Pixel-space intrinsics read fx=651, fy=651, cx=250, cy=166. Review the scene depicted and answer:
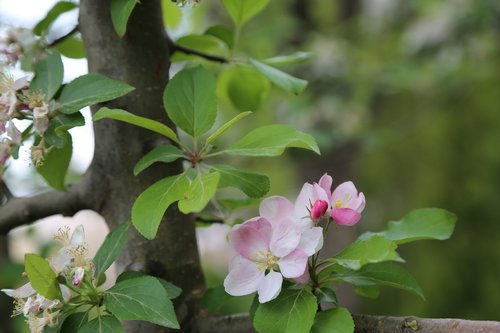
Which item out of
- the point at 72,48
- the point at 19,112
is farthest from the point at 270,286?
the point at 72,48

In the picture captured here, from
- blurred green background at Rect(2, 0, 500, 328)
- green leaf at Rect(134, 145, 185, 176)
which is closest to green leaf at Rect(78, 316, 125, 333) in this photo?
green leaf at Rect(134, 145, 185, 176)

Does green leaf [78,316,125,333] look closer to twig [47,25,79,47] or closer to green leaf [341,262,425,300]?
green leaf [341,262,425,300]

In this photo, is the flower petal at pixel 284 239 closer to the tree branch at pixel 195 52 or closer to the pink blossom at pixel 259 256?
the pink blossom at pixel 259 256

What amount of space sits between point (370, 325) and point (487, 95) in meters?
2.05

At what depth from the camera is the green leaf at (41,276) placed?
0.44 m

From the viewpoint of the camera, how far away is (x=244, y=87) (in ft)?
2.39

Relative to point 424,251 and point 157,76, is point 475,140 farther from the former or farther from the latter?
point 157,76

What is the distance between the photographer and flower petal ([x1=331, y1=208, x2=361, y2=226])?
1.50 ft

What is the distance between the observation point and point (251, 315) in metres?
0.49

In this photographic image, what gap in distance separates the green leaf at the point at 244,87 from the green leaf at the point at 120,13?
210 millimetres

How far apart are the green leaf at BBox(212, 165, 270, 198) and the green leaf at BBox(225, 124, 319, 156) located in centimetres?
2

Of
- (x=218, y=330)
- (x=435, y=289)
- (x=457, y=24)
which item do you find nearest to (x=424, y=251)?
(x=435, y=289)

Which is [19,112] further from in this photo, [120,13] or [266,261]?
[266,261]

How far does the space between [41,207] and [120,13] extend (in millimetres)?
198
